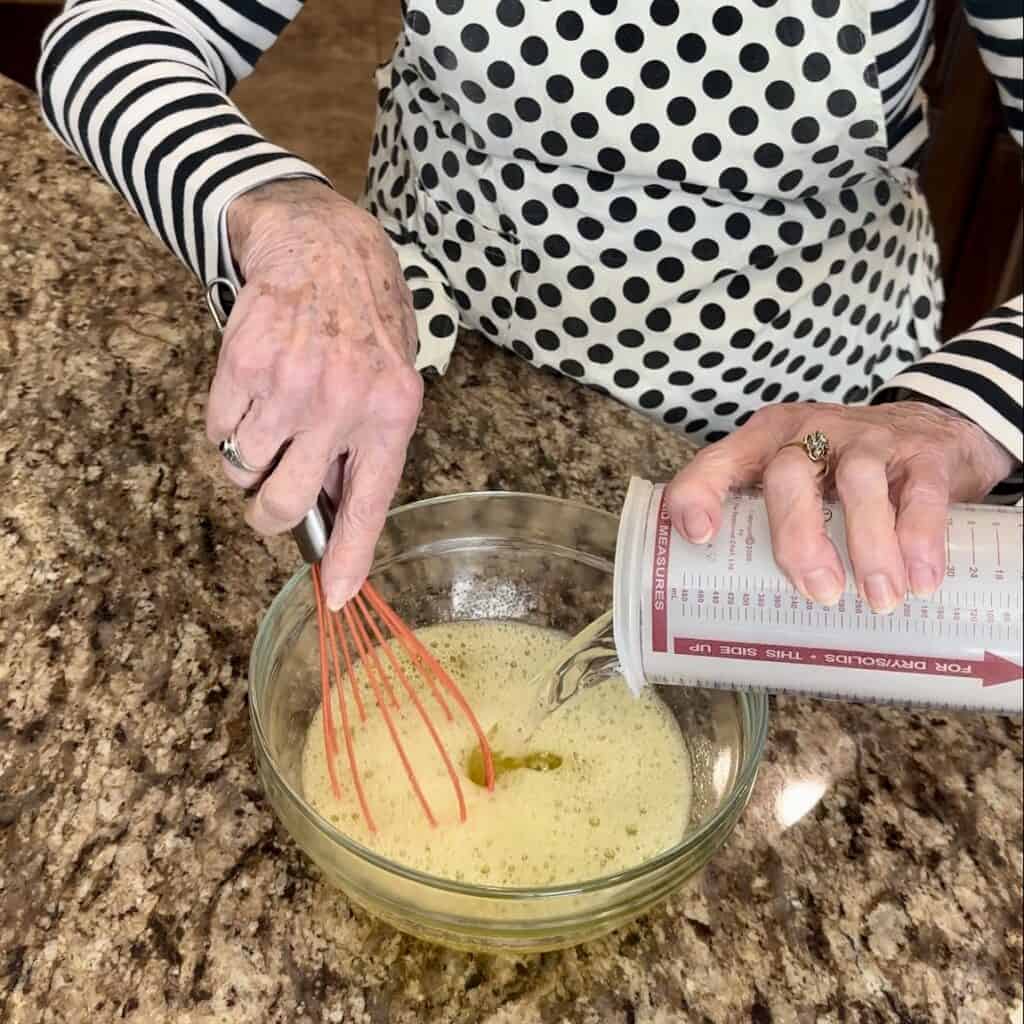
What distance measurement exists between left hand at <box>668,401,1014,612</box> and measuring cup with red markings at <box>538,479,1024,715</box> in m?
0.01

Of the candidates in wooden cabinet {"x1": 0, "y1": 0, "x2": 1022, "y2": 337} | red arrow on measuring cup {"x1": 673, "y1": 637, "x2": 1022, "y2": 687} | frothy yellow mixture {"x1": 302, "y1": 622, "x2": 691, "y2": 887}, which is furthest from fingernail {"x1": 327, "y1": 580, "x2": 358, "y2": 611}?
wooden cabinet {"x1": 0, "y1": 0, "x2": 1022, "y2": 337}

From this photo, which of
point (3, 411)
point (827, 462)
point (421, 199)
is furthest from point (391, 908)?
point (421, 199)

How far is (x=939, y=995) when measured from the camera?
0.68 metres

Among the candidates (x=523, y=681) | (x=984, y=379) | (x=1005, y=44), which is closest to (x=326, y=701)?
(x=523, y=681)

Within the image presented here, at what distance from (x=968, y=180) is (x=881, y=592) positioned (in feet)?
5.46

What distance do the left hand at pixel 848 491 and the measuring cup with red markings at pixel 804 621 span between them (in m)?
0.01

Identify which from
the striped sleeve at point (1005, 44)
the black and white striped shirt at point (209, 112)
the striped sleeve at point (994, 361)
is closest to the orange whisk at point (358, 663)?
the black and white striped shirt at point (209, 112)

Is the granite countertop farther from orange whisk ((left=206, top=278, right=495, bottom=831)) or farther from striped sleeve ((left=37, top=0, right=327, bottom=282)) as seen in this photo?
striped sleeve ((left=37, top=0, right=327, bottom=282))

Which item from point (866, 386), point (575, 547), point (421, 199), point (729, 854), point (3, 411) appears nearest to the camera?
point (729, 854)

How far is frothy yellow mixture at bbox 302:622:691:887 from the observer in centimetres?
68

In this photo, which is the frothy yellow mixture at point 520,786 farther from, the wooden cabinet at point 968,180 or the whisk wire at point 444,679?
the wooden cabinet at point 968,180

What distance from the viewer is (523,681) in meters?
0.80

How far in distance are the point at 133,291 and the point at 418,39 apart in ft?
1.22

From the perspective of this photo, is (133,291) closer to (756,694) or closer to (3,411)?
(3,411)
